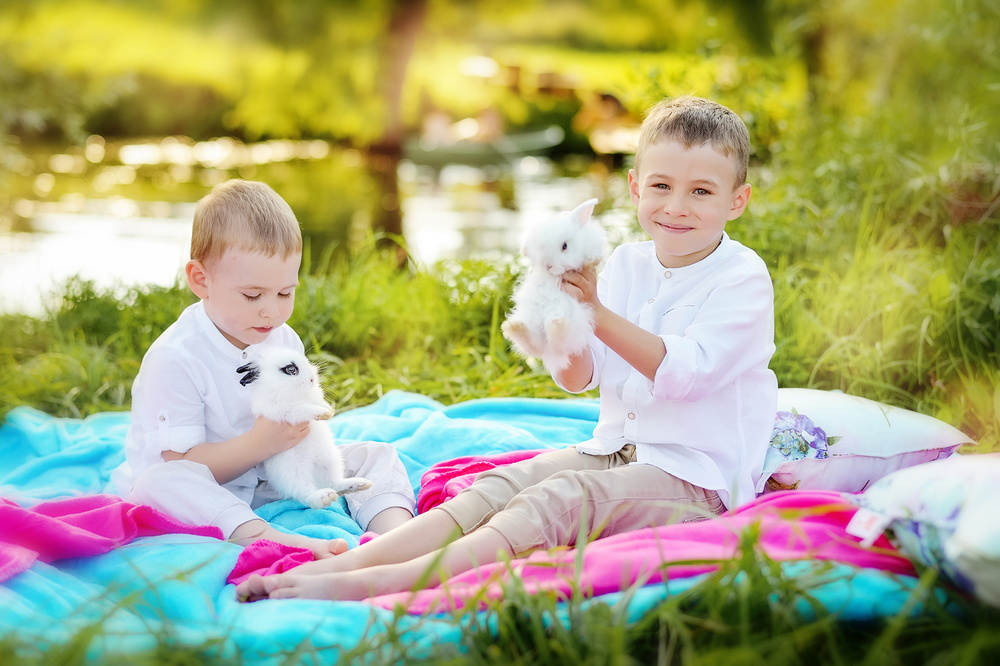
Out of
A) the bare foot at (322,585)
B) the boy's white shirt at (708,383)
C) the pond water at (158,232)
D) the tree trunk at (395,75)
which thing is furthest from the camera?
the tree trunk at (395,75)

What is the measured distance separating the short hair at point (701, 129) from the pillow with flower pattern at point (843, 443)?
29.3 inches

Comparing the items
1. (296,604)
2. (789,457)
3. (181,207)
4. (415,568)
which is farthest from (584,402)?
(181,207)

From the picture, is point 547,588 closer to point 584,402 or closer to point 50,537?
point 50,537

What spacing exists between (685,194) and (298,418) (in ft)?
3.88

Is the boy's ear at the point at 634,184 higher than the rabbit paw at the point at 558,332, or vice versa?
the boy's ear at the point at 634,184

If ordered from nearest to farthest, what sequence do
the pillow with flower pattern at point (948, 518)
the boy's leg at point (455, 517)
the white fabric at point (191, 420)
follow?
the pillow with flower pattern at point (948, 518) < the boy's leg at point (455, 517) < the white fabric at point (191, 420)

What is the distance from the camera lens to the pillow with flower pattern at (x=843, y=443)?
2.33 m

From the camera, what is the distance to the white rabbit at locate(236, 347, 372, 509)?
7.16ft

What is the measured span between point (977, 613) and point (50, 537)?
6.84ft

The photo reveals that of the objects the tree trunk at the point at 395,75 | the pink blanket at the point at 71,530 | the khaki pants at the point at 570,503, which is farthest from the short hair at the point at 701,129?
the tree trunk at the point at 395,75

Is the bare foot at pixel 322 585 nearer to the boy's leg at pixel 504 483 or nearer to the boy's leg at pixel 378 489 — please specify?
the boy's leg at pixel 504 483

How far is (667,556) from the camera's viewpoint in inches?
71.1

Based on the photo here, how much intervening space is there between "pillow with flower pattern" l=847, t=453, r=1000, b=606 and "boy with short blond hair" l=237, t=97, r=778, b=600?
350 mm

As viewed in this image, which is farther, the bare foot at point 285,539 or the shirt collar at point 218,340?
the shirt collar at point 218,340
